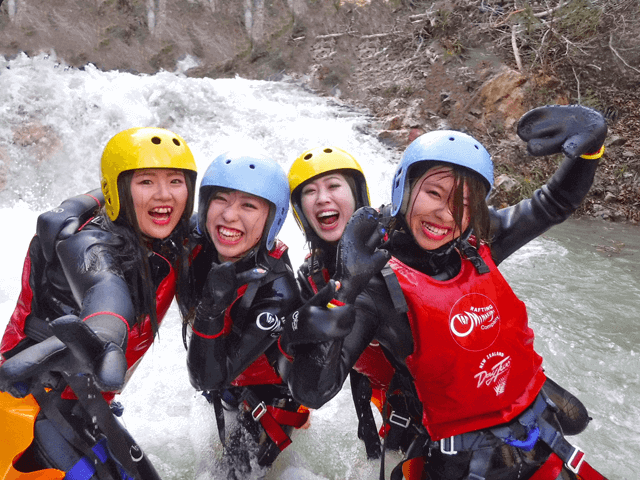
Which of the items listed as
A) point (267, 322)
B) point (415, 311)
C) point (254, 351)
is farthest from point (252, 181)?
point (415, 311)

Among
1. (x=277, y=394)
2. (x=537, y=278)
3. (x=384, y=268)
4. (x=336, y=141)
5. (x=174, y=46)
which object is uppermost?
(x=174, y=46)

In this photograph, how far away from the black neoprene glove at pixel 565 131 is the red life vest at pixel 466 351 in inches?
25.1

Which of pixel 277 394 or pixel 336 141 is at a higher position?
pixel 336 141

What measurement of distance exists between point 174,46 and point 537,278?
616 inches

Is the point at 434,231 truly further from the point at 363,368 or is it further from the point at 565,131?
the point at 363,368

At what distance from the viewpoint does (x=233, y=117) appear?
9.70 metres

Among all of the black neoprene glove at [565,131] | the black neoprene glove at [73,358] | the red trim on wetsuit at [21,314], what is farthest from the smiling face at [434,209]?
the red trim on wetsuit at [21,314]

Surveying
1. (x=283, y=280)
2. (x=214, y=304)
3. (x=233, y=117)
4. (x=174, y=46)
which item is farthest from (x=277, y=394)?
(x=174, y=46)

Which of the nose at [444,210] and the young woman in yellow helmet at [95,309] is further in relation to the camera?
the nose at [444,210]

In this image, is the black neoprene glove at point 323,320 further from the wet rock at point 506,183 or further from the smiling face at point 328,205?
the wet rock at point 506,183

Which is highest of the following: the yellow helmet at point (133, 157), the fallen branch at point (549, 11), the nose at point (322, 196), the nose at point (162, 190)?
the fallen branch at point (549, 11)

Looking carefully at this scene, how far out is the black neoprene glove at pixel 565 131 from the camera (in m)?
2.02

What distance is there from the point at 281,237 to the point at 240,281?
200 inches

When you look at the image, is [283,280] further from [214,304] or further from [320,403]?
[320,403]
